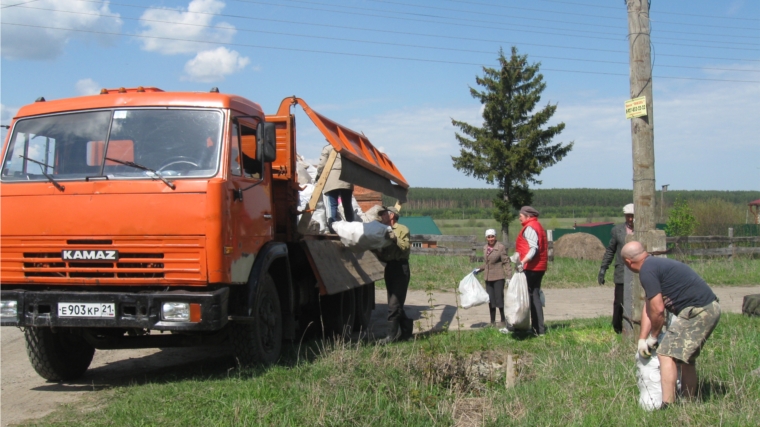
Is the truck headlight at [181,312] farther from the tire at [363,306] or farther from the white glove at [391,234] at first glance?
the tire at [363,306]

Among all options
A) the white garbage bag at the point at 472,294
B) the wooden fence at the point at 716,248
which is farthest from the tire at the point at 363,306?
the wooden fence at the point at 716,248

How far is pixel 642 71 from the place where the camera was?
7.00m

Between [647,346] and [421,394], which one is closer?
[647,346]

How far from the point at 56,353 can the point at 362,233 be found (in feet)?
11.2

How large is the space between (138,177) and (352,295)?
4204mm

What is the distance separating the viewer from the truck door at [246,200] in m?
6.06

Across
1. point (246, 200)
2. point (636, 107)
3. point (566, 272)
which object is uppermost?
point (636, 107)

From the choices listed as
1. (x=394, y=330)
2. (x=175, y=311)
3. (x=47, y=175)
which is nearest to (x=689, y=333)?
(x=175, y=311)

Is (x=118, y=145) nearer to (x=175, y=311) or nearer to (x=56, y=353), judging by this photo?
(x=175, y=311)

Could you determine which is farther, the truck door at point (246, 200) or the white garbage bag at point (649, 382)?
the truck door at point (246, 200)

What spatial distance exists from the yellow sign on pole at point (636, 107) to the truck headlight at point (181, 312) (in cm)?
460

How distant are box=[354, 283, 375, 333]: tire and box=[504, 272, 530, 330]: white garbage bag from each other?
2.38m

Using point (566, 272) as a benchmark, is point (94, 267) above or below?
above

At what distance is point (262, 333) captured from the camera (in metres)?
6.66
